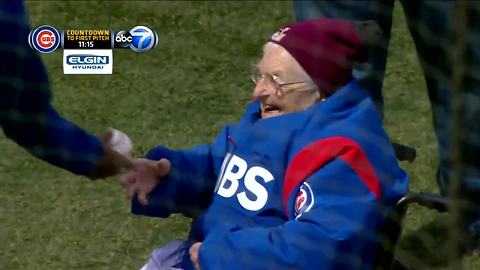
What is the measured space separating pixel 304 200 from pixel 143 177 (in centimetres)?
31

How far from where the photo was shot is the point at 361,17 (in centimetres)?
268

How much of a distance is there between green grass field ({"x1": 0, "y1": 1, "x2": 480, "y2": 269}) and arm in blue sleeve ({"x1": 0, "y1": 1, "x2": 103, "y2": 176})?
0.90m

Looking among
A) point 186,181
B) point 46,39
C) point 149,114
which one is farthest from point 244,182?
point 46,39

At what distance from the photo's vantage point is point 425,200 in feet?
6.66

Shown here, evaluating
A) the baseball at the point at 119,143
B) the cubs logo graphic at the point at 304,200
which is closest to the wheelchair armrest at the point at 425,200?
the cubs logo graphic at the point at 304,200

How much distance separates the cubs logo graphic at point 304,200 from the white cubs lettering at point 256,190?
0.09m

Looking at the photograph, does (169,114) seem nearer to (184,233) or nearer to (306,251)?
(184,233)

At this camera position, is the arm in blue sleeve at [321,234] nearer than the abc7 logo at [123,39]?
Yes

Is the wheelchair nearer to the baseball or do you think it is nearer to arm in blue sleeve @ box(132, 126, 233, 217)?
arm in blue sleeve @ box(132, 126, 233, 217)

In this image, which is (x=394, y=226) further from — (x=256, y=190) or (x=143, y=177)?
(x=143, y=177)

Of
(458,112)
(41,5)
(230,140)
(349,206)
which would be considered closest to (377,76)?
(230,140)

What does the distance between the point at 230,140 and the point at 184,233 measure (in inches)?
30.1

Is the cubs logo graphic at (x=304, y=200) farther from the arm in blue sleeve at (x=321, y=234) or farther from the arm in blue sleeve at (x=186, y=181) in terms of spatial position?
the arm in blue sleeve at (x=186, y=181)

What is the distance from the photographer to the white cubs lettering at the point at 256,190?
195cm
